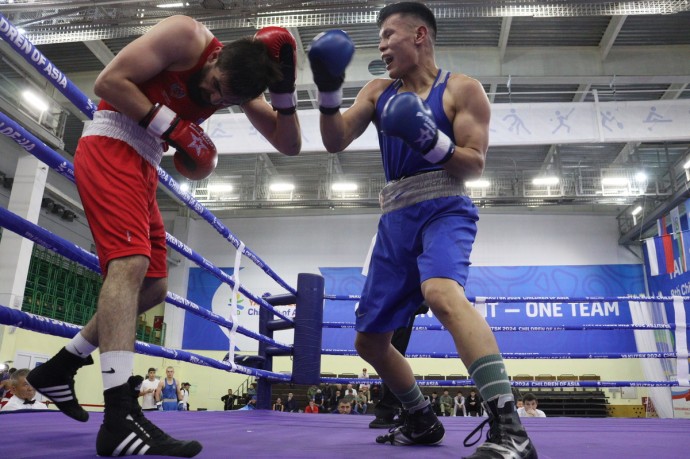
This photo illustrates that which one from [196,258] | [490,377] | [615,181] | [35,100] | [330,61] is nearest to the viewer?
[490,377]

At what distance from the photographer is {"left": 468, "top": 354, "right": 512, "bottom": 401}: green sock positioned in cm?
123

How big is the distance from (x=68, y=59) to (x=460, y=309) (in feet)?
31.3

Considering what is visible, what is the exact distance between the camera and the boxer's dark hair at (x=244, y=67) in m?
1.39

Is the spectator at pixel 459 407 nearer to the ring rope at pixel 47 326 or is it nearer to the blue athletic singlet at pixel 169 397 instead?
the blue athletic singlet at pixel 169 397

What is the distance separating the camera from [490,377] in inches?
48.6

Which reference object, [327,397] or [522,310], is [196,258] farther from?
[522,310]

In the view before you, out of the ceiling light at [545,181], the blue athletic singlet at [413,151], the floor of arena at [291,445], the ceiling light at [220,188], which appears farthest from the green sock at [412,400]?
the ceiling light at [220,188]

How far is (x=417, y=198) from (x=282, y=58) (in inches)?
23.8

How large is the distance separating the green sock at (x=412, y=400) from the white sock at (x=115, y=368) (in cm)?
87

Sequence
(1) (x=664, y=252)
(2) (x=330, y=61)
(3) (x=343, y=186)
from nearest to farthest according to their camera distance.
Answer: (2) (x=330, y=61) → (1) (x=664, y=252) → (3) (x=343, y=186)

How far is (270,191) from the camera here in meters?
12.6

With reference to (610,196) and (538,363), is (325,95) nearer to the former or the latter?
(610,196)

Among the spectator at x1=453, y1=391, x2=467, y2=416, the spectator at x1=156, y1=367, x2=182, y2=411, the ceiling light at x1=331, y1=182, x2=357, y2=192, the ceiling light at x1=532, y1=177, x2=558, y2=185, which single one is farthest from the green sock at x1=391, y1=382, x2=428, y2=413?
the ceiling light at x1=532, y1=177, x2=558, y2=185

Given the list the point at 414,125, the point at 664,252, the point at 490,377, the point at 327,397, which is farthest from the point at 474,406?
the point at 414,125
